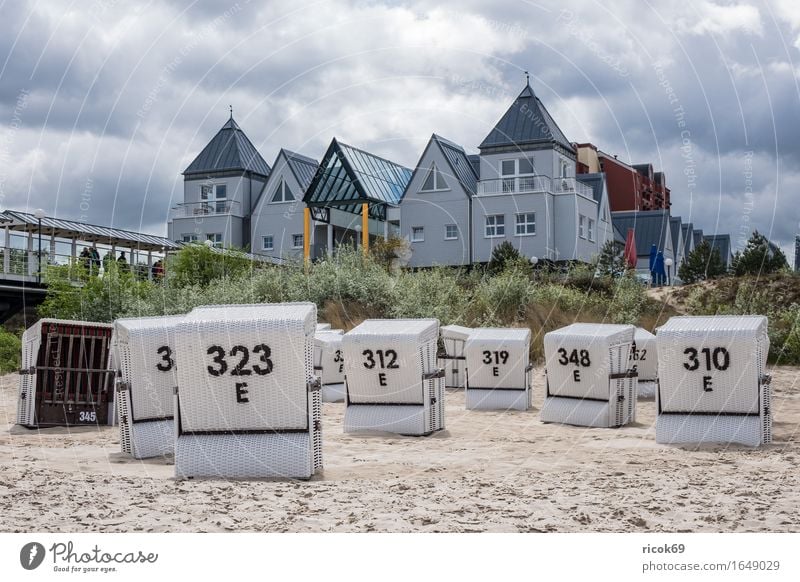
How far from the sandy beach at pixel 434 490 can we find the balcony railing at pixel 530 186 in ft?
108

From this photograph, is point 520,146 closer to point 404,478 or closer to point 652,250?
point 652,250

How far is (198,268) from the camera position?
33031 millimetres

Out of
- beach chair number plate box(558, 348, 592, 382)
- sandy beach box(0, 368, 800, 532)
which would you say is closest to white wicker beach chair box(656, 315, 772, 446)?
sandy beach box(0, 368, 800, 532)

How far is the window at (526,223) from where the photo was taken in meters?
45.7

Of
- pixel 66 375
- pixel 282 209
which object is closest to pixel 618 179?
pixel 282 209

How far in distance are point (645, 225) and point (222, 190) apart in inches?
882

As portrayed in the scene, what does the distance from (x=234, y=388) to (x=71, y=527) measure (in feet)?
9.17

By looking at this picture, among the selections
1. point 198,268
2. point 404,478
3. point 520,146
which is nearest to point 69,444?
point 404,478

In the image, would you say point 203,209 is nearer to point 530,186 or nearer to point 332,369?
point 530,186

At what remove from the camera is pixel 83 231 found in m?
33.8

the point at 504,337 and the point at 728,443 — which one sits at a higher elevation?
the point at 504,337

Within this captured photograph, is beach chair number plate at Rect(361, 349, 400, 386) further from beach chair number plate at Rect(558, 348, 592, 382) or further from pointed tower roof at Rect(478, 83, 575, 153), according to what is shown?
pointed tower roof at Rect(478, 83, 575, 153)
